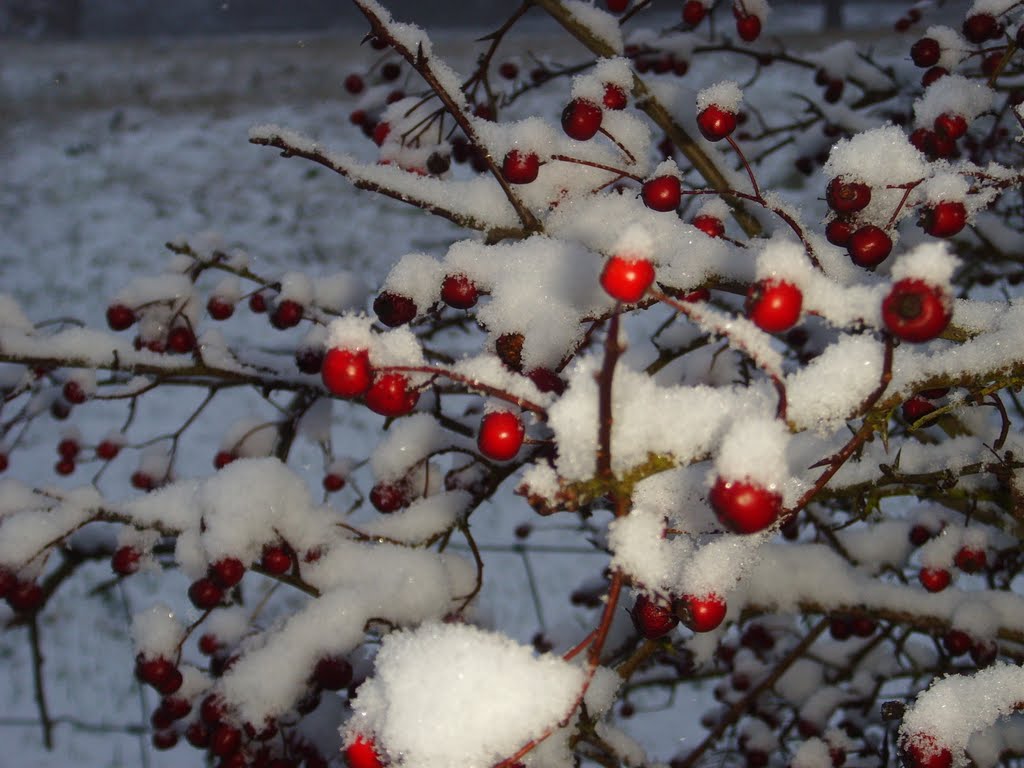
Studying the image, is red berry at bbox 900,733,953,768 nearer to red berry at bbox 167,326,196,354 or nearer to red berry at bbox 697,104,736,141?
red berry at bbox 697,104,736,141

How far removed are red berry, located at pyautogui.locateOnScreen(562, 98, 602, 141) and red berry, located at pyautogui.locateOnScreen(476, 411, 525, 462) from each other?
55 cm

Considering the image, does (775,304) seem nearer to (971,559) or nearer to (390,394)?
(390,394)

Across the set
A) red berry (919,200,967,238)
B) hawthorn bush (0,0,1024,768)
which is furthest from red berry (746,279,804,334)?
red berry (919,200,967,238)

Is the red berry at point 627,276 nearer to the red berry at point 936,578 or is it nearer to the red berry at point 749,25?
the red berry at point 936,578

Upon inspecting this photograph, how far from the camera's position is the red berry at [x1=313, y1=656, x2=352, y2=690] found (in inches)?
49.3

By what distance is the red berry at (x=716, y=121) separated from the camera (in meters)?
1.19

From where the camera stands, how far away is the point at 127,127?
273 inches

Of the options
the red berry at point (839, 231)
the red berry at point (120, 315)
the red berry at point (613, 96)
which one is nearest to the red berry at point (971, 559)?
the red berry at point (839, 231)

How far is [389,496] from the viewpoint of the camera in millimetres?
1541

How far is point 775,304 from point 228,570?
0.91 meters

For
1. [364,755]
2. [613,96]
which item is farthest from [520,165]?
[364,755]

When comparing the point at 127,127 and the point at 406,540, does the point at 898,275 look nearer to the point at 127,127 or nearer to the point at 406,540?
the point at 406,540

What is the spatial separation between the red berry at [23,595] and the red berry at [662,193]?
117cm

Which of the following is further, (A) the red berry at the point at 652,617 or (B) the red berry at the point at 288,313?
(B) the red berry at the point at 288,313
